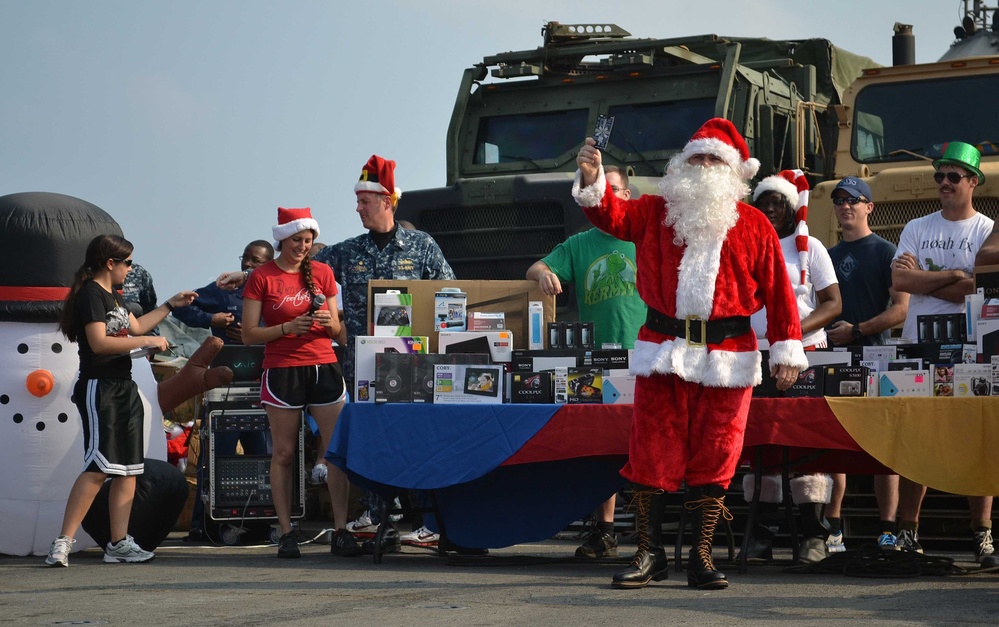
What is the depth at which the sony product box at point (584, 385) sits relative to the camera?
6.73m

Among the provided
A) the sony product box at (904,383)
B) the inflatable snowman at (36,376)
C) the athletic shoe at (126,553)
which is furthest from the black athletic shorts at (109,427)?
the sony product box at (904,383)

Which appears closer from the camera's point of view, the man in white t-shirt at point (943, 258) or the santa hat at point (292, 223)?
the man in white t-shirt at point (943, 258)

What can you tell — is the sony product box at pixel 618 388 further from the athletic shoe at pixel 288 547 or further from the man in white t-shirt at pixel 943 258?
the athletic shoe at pixel 288 547

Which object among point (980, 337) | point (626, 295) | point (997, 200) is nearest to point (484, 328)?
point (626, 295)

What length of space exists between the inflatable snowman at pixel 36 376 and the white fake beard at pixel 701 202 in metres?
3.73

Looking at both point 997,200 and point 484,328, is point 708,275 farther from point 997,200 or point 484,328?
point 997,200

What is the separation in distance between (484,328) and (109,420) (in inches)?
81.7

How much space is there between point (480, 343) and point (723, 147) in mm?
1696

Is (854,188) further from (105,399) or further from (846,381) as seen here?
(105,399)

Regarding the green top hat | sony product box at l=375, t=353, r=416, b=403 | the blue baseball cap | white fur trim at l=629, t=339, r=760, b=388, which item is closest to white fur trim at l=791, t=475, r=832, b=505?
white fur trim at l=629, t=339, r=760, b=388

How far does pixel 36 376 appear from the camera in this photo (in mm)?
7926

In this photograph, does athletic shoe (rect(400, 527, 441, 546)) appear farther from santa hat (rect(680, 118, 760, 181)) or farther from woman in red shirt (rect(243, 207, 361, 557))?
santa hat (rect(680, 118, 760, 181))

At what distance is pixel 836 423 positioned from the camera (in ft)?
20.4

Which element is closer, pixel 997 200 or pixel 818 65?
pixel 997 200
